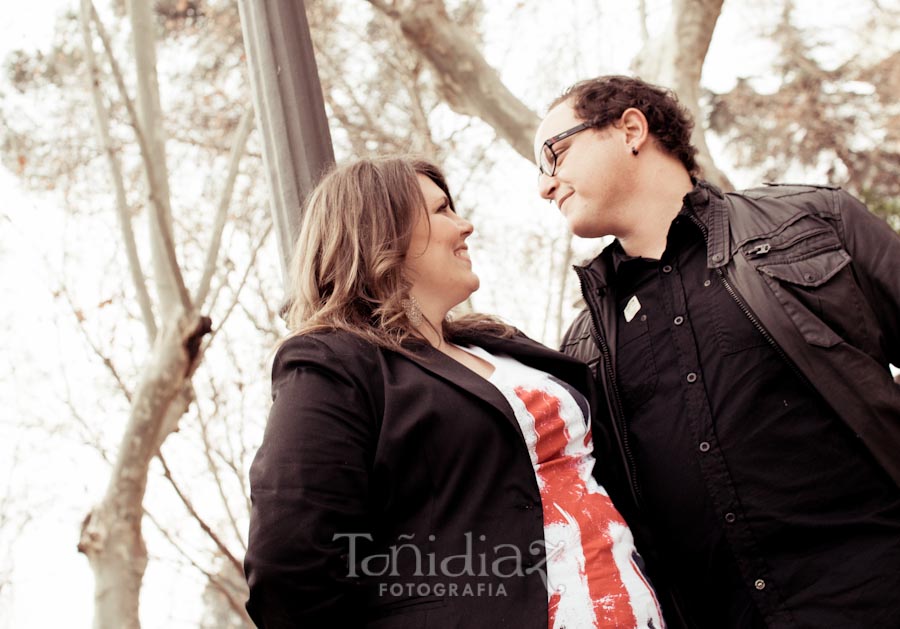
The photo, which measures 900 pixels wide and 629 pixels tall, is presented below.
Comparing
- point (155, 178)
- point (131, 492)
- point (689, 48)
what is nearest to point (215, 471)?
point (131, 492)

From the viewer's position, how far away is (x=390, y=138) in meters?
10.3

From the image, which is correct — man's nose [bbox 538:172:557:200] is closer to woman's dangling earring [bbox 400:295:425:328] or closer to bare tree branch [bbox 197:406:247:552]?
woman's dangling earring [bbox 400:295:425:328]

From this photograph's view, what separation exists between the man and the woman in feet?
1.16

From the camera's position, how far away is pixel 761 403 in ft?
8.13

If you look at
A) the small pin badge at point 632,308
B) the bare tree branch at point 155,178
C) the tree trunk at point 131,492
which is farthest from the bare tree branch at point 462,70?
the small pin badge at point 632,308

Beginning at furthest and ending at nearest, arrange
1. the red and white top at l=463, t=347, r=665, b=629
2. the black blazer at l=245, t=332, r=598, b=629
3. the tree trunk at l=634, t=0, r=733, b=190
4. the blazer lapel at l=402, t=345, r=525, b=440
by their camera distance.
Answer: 1. the tree trunk at l=634, t=0, r=733, b=190
2. the blazer lapel at l=402, t=345, r=525, b=440
3. the red and white top at l=463, t=347, r=665, b=629
4. the black blazer at l=245, t=332, r=598, b=629

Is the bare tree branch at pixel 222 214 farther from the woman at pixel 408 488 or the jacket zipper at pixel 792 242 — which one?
the jacket zipper at pixel 792 242

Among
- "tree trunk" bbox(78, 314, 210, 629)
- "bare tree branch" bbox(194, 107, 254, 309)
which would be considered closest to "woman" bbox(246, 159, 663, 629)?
"tree trunk" bbox(78, 314, 210, 629)

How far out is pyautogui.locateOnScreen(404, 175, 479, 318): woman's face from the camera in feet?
8.32

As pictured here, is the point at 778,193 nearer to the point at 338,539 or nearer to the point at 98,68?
the point at 338,539

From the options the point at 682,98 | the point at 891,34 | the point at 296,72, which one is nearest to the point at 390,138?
the point at 682,98

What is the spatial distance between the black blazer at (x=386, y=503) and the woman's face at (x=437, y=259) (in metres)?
0.45

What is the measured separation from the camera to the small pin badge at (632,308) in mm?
2852

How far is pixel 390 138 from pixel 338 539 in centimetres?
880
